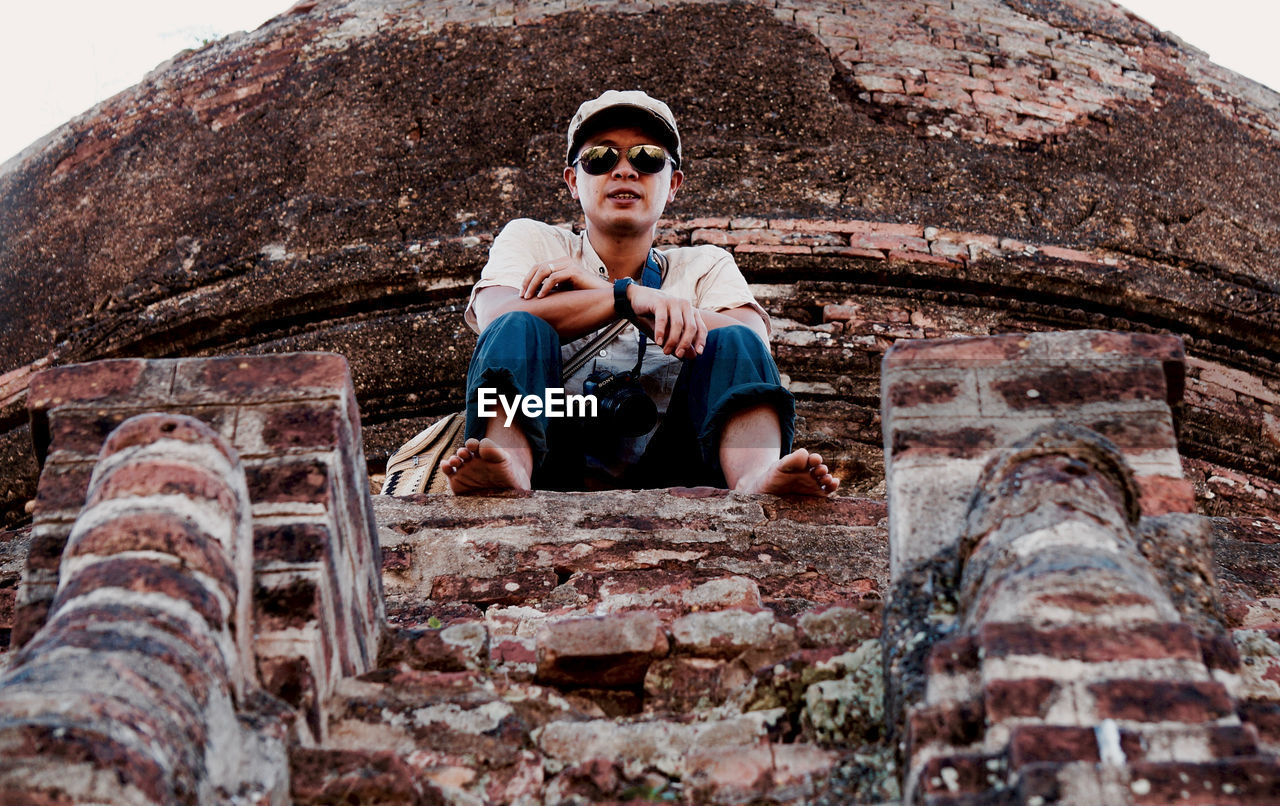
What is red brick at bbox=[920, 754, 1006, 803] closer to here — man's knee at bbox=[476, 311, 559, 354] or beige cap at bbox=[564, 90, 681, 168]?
man's knee at bbox=[476, 311, 559, 354]

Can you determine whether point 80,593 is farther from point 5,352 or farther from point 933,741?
point 5,352

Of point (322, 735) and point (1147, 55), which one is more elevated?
point (1147, 55)

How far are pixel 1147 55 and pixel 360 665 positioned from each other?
6601 millimetres

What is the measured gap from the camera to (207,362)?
2842mm

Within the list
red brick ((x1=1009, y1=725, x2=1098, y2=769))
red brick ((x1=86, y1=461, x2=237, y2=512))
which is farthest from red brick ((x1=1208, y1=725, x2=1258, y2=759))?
red brick ((x1=86, y1=461, x2=237, y2=512))

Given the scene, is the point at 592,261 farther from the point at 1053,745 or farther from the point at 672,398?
the point at 1053,745

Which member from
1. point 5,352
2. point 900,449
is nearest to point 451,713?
point 900,449

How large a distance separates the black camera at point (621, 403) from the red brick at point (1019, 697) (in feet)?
7.08

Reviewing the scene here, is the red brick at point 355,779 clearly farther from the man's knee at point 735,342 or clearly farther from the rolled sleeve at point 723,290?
the rolled sleeve at point 723,290

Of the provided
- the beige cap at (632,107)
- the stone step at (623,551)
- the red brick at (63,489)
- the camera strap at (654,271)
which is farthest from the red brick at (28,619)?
the beige cap at (632,107)

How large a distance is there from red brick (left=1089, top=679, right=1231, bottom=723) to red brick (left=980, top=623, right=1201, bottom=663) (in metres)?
0.05

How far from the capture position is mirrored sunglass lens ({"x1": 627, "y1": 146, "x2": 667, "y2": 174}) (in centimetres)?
438

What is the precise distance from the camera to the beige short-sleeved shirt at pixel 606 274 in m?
4.21

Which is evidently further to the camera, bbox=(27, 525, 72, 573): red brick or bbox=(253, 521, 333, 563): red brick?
bbox=(27, 525, 72, 573): red brick
